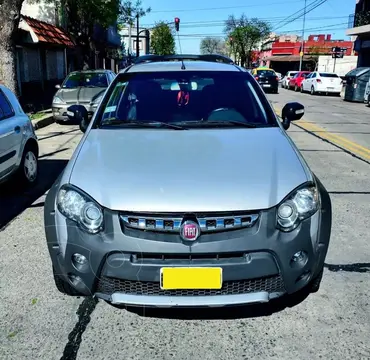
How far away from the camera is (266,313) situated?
2.96m

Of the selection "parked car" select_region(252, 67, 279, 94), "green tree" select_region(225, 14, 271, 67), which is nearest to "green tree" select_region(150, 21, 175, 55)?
"green tree" select_region(225, 14, 271, 67)

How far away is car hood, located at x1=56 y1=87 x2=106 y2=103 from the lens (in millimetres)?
11953

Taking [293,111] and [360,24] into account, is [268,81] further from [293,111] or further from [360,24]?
[293,111]

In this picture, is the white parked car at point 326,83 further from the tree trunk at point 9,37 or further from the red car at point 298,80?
the tree trunk at point 9,37

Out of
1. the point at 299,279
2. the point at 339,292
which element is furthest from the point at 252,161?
the point at 339,292

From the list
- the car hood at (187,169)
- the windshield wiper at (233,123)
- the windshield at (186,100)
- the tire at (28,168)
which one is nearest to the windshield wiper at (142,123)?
the windshield at (186,100)

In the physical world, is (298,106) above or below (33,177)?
above

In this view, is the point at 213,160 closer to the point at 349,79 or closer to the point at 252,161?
the point at 252,161

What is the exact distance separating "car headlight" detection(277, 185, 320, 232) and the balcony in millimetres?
30876

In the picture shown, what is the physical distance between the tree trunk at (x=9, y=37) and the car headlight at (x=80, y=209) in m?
10.8

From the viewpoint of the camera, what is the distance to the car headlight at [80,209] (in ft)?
8.25

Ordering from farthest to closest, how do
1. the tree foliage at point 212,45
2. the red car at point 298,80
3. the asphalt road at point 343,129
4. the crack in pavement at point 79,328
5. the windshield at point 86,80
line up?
1. the tree foliage at point 212,45
2. the red car at point 298,80
3. the windshield at point 86,80
4. the asphalt road at point 343,129
5. the crack in pavement at point 79,328

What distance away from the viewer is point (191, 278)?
2436 millimetres

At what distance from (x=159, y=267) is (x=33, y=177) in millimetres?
4319
